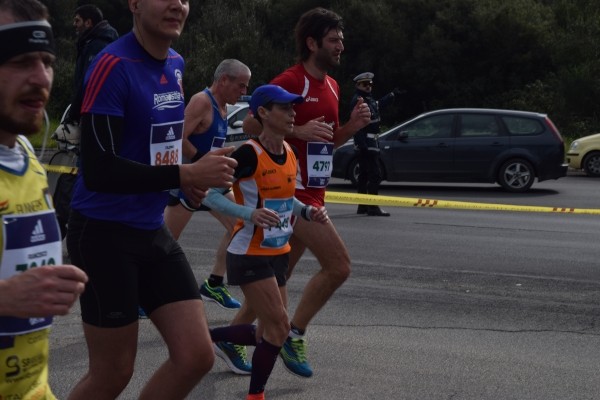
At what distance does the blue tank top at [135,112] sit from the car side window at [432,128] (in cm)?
1520

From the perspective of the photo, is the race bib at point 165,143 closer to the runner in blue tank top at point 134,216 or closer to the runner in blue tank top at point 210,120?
the runner in blue tank top at point 134,216

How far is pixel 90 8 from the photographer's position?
970 cm

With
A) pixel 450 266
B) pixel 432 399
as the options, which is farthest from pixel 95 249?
pixel 450 266

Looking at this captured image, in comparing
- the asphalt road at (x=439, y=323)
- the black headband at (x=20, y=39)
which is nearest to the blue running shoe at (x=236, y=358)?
the asphalt road at (x=439, y=323)

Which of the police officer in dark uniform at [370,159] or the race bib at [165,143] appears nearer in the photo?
the race bib at [165,143]

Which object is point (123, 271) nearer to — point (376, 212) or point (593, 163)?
point (376, 212)

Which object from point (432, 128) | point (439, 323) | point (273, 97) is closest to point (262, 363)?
point (273, 97)

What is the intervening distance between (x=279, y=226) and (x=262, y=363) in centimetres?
69

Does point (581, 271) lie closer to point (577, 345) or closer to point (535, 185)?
point (577, 345)

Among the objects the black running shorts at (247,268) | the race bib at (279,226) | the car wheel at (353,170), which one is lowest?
the car wheel at (353,170)

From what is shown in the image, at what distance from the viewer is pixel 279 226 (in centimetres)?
537

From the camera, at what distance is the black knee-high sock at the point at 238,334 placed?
579 centimetres

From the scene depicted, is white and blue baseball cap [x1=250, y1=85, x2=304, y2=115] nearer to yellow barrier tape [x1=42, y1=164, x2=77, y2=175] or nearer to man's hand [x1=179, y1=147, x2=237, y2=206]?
man's hand [x1=179, y1=147, x2=237, y2=206]

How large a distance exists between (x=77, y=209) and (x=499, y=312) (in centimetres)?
461
